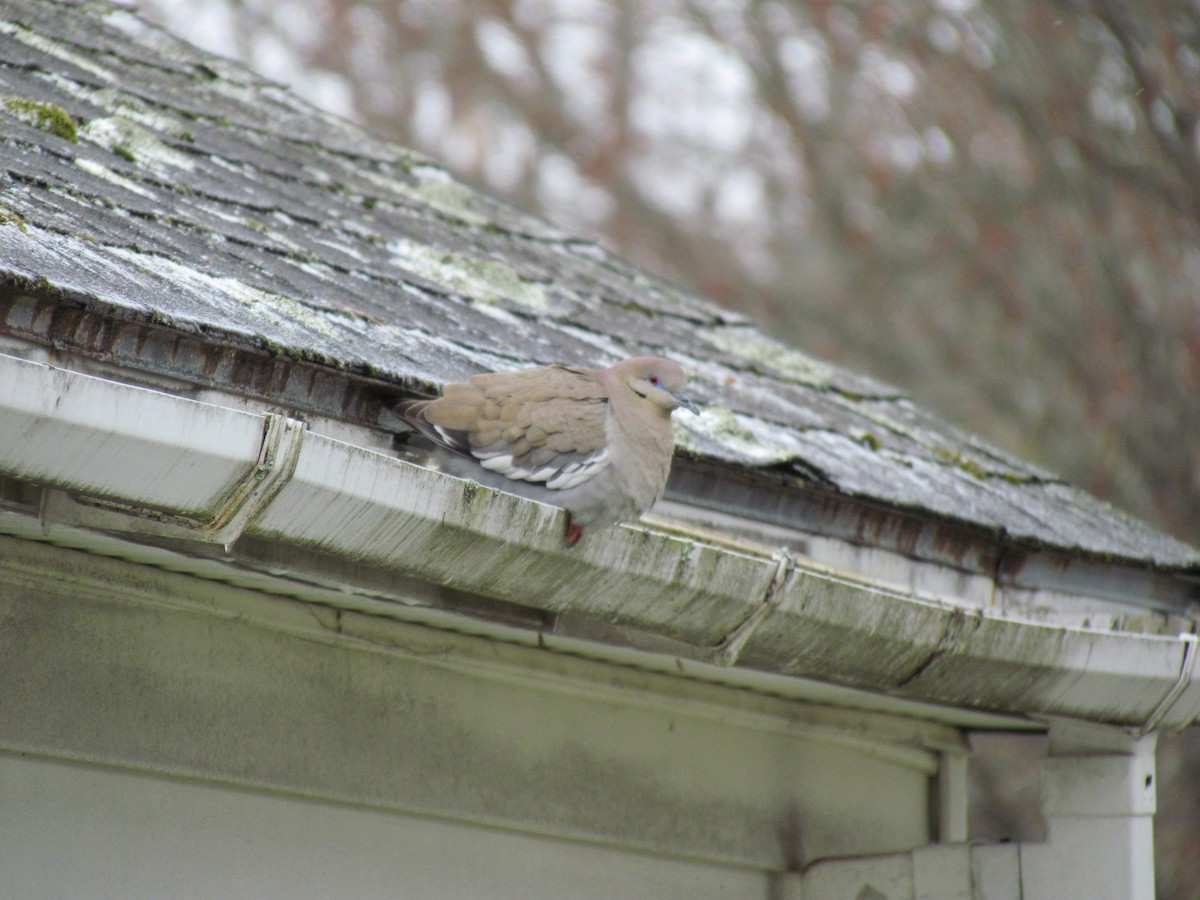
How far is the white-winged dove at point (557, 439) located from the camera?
8.20ft

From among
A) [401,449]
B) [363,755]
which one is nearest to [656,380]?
[401,449]

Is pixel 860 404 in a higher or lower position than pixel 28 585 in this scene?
higher

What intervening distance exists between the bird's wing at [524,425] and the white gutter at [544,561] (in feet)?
0.65

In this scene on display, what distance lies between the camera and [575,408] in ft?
8.79

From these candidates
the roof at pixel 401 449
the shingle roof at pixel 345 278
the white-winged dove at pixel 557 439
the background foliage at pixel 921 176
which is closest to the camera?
the roof at pixel 401 449

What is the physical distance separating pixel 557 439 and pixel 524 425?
0.07 meters

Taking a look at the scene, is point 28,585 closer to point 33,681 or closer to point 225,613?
point 33,681

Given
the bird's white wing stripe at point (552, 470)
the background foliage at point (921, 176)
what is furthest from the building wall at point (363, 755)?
the background foliage at point (921, 176)

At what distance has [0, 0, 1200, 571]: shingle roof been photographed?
2.36 meters

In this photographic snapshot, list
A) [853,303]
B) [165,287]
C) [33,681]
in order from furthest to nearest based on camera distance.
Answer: [853,303] → [165,287] → [33,681]

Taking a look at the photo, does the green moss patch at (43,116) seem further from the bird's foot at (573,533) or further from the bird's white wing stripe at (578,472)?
the bird's foot at (573,533)

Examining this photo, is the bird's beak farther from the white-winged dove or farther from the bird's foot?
the bird's foot

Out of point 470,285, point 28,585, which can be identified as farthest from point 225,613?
point 470,285

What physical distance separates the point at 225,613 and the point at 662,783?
1.08 metres
